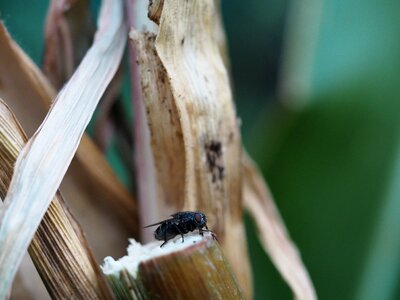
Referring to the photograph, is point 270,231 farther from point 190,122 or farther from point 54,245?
point 54,245

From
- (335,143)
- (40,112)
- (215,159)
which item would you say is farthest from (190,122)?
(335,143)

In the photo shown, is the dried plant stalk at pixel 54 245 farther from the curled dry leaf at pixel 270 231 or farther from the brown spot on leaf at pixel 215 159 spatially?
the curled dry leaf at pixel 270 231

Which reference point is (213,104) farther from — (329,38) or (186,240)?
(329,38)

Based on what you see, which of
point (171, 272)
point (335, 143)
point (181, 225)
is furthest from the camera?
point (335, 143)

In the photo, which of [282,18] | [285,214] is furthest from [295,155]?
[282,18]

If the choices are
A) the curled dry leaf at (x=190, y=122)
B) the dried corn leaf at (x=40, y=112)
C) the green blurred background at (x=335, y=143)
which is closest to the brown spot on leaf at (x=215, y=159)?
the curled dry leaf at (x=190, y=122)

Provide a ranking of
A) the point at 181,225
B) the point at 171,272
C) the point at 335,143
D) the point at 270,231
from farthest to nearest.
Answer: the point at 335,143
the point at 270,231
the point at 181,225
the point at 171,272

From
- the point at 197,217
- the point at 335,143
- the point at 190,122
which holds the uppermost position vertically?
the point at 190,122

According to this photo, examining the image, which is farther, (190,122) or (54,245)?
(190,122)
